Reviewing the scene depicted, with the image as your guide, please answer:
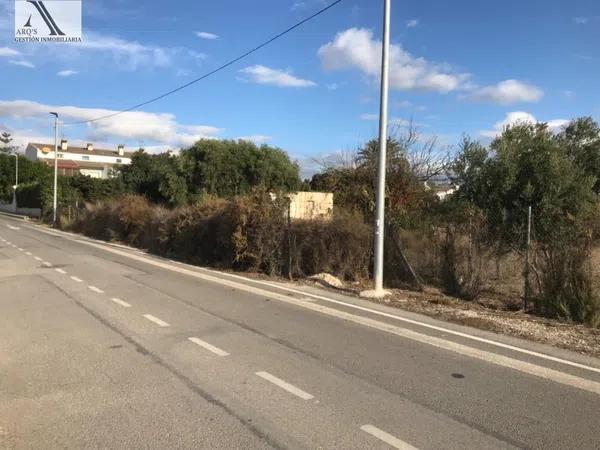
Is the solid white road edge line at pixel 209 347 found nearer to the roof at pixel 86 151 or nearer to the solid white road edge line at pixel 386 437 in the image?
the solid white road edge line at pixel 386 437

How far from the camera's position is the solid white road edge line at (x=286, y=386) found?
5.29m

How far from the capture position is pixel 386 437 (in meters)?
4.36

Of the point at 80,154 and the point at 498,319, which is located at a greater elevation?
the point at 80,154

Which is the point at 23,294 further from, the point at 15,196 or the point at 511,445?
the point at 15,196

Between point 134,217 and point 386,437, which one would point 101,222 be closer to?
point 134,217

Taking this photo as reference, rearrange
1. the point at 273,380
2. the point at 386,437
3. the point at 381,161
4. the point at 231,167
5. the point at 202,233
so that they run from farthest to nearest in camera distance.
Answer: the point at 231,167
the point at 202,233
the point at 381,161
the point at 273,380
the point at 386,437

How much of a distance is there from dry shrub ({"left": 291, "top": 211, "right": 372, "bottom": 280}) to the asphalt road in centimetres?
438

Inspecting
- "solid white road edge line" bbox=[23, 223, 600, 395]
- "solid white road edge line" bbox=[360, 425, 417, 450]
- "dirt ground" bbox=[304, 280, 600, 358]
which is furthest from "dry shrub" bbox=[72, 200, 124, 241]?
"solid white road edge line" bbox=[360, 425, 417, 450]

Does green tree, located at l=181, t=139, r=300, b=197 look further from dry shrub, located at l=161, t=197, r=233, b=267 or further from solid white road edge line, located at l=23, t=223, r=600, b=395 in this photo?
solid white road edge line, located at l=23, t=223, r=600, b=395

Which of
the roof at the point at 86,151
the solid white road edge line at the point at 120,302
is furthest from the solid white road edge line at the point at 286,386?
the roof at the point at 86,151

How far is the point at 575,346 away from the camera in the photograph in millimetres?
7852

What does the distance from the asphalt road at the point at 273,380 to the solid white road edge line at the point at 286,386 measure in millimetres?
19

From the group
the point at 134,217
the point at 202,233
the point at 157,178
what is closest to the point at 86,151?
the point at 157,178

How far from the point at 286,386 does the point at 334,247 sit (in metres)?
9.50
